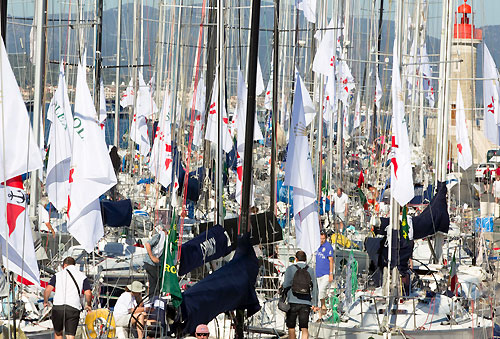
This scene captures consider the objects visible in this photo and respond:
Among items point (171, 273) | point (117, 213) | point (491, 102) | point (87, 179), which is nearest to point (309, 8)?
point (491, 102)

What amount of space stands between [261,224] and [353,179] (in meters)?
17.3

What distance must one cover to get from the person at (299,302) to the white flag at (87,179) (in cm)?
239

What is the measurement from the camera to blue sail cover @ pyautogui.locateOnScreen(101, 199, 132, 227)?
57.5 feet

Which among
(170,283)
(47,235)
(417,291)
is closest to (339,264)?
(417,291)

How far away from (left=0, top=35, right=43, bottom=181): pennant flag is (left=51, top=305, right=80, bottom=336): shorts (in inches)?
134

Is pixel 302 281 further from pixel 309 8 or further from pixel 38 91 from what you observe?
pixel 309 8

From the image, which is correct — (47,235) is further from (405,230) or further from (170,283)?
(170,283)

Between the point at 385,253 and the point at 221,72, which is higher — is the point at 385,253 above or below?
below

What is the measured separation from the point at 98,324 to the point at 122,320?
285 millimetres

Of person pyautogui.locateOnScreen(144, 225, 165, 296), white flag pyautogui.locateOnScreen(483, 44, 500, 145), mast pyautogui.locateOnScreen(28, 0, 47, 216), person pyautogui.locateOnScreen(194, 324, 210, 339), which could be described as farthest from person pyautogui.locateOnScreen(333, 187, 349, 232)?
person pyautogui.locateOnScreen(194, 324, 210, 339)

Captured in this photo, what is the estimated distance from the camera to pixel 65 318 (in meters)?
11.9

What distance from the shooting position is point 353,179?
1229 inches

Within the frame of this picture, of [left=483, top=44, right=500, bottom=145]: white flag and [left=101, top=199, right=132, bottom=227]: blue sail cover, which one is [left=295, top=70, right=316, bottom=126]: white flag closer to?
[left=101, top=199, right=132, bottom=227]: blue sail cover

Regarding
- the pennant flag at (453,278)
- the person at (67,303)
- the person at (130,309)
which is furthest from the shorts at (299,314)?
the pennant flag at (453,278)
